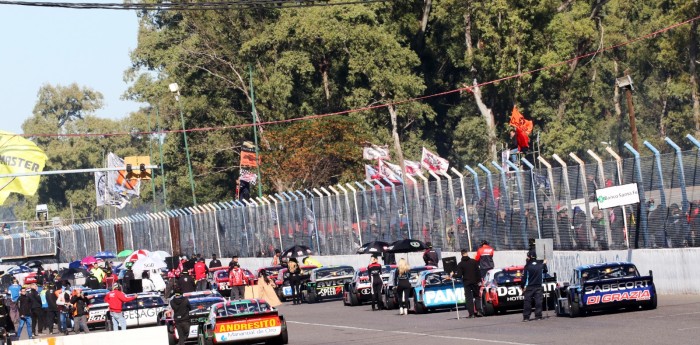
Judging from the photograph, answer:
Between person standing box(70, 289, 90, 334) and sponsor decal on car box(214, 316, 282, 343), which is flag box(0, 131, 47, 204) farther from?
sponsor decal on car box(214, 316, 282, 343)

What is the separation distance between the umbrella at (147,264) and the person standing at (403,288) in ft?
77.6

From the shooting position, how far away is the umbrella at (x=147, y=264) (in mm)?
56625

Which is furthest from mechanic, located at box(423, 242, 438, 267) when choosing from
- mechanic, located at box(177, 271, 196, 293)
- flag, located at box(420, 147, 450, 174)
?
flag, located at box(420, 147, 450, 174)

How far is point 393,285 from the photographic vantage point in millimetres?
36719

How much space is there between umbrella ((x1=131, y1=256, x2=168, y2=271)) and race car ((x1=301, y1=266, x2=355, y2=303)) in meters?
12.9

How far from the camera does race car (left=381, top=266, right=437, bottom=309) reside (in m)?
35.7

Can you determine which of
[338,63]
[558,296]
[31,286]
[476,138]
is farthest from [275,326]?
[476,138]

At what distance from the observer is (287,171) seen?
7669 cm

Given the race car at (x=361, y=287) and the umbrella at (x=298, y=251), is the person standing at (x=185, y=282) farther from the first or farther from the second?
the umbrella at (x=298, y=251)

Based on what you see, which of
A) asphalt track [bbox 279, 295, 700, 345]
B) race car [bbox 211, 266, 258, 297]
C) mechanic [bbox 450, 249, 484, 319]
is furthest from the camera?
race car [bbox 211, 266, 258, 297]

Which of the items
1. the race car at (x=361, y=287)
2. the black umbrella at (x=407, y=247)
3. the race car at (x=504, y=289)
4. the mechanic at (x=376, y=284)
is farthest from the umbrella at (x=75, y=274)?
the race car at (x=504, y=289)

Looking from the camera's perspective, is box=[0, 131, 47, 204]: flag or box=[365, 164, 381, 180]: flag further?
box=[0, 131, 47, 204]: flag

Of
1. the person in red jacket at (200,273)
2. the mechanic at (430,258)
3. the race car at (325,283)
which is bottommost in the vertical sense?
the race car at (325,283)

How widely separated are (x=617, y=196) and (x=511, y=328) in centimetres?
812
